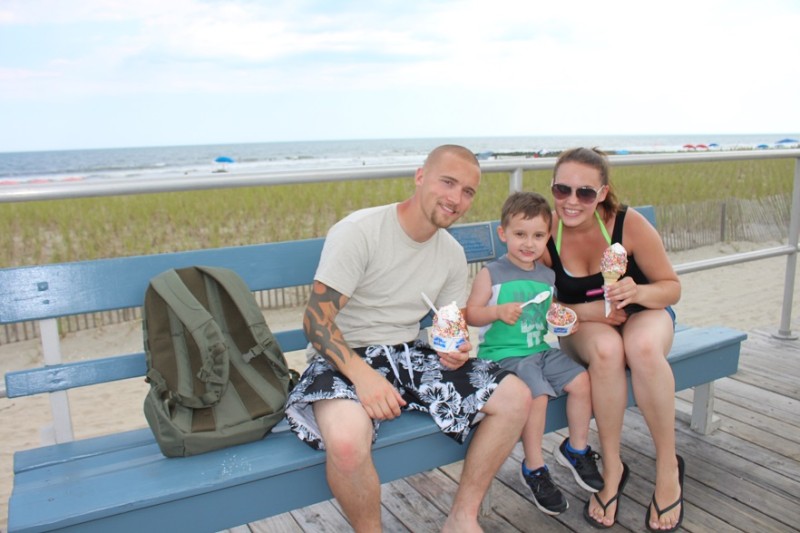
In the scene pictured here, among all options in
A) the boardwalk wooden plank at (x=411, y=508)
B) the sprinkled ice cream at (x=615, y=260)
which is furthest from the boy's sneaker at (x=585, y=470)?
the sprinkled ice cream at (x=615, y=260)

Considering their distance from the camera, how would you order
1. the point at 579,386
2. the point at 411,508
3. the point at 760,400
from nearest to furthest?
1. the point at 579,386
2. the point at 411,508
3. the point at 760,400

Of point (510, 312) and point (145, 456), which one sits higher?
point (510, 312)

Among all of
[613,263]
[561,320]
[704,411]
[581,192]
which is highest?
[581,192]

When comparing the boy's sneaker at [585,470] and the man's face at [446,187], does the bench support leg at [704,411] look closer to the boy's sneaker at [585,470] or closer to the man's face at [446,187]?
the boy's sneaker at [585,470]

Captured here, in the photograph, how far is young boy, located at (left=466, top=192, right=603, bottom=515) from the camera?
7.40 ft

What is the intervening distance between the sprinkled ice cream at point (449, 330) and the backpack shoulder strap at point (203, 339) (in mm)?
666

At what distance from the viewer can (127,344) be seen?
5.96 meters

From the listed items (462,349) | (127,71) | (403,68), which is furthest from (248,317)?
(127,71)

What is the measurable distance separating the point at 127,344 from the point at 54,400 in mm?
4161

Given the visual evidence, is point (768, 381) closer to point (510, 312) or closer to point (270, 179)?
point (510, 312)

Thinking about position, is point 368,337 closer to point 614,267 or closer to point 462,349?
point 462,349

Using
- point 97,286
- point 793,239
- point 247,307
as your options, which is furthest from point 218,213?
point 793,239

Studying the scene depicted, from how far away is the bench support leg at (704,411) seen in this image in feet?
9.85

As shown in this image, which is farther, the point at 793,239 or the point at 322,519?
the point at 793,239
